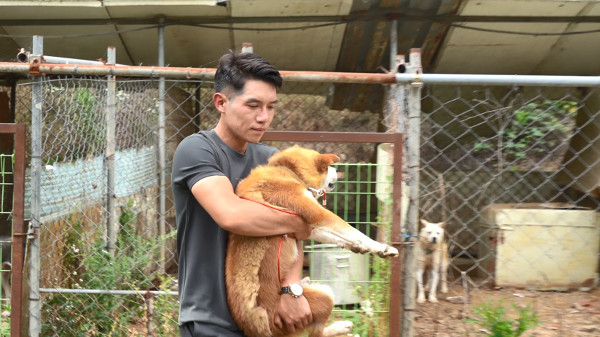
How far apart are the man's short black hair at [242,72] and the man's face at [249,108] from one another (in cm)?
2

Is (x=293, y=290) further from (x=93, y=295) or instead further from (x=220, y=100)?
(x=93, y=295)

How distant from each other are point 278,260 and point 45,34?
5.75 meters

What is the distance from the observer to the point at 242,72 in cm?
196

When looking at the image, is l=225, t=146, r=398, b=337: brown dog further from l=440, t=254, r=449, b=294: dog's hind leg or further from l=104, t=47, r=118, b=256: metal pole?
l=440, t=254, r=449, b=294: dog's hind leg

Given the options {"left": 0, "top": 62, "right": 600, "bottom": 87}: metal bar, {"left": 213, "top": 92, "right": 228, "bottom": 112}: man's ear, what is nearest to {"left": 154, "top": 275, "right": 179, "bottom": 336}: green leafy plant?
{"left": 0, "top": 62, "right": 600, "bottom": 87}: metal bar

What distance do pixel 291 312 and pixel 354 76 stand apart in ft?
5.41

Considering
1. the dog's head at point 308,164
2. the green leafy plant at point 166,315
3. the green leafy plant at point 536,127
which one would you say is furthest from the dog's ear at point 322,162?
the green leafy plant at point 536,127

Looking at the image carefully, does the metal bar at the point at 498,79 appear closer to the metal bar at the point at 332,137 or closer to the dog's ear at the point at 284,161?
the metal bar at the point at 332,137

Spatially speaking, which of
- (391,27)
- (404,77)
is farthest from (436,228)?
(404,77)

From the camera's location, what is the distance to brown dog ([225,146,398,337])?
1967 mm

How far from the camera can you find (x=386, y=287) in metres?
3.42

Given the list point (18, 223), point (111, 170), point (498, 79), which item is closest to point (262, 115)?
point (498, 79)

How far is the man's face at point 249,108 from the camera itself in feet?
6.43

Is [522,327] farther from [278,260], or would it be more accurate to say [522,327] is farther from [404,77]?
[278,260]
